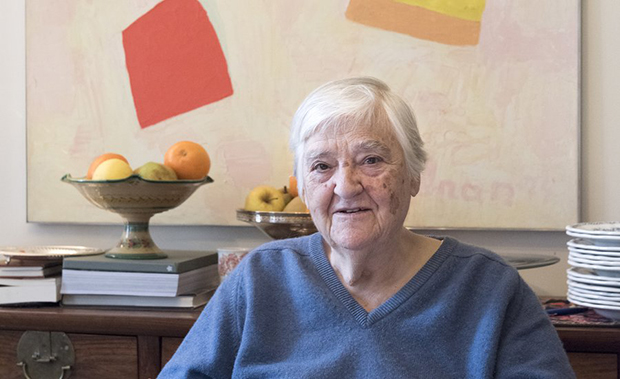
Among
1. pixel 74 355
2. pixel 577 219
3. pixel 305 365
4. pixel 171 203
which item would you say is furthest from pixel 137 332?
pixel 577 219

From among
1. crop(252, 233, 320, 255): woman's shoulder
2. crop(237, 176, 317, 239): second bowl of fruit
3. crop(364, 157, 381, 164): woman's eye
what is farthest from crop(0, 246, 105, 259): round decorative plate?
crop(364, 157, 381, 164): woman's eye

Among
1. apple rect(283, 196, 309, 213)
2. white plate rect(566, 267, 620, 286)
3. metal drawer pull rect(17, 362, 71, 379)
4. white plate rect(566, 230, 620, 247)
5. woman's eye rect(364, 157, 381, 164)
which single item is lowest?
metal drawer pull rect(17, 362, 71, 379)

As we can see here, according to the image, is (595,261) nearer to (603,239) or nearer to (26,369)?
(603,239)

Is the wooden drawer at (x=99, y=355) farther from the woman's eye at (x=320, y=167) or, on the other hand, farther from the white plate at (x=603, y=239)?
the white plate at (x=603, y=239)

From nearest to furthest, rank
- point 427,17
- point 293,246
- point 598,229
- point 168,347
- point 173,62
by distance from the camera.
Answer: point 293,246 → point 598,229 → point 168,347 → point 427,17 → point 173,62

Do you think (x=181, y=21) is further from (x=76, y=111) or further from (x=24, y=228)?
(x=24, y=228)

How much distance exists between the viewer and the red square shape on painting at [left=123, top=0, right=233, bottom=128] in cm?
214

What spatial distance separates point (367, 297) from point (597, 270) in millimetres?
538

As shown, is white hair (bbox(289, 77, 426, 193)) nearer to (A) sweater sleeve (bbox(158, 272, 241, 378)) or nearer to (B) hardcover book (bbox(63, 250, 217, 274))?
(A) sweater sleeve (bbox(158, 272, 241, 378))

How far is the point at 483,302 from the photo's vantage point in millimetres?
1370

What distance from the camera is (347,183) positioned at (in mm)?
1334

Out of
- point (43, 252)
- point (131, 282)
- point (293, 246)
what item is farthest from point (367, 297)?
point (43, 252)

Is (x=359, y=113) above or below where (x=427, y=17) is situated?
below

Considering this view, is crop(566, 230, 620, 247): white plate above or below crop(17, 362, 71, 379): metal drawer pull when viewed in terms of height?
above
